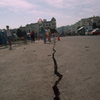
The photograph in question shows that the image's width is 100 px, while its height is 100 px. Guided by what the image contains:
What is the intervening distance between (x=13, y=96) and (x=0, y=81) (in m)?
1.51

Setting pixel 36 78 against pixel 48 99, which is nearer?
pixel 48 99

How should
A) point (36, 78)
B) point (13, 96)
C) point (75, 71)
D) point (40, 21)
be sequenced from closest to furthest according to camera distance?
point (13, 96), point (36, 78), point (75, 71), point (40, 21)

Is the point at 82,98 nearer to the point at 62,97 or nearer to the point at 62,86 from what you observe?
A: the point at 62,97

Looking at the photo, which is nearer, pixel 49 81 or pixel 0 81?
pixel 49 81

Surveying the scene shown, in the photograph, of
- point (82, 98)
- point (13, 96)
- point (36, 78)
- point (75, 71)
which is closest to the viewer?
point (82, 98)

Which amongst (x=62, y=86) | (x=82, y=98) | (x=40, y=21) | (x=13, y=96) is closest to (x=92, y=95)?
(x=82, y=98)

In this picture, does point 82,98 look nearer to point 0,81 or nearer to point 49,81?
point 49,81

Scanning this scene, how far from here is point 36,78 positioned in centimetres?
582

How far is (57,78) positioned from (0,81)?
4.65ft

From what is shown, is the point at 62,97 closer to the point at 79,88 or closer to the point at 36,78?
the point at 79,88

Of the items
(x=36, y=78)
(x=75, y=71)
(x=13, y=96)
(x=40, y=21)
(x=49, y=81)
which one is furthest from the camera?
(x=40, y=21)

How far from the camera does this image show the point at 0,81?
584 cm

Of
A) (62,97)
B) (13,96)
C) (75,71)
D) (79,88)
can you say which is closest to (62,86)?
(79,88)

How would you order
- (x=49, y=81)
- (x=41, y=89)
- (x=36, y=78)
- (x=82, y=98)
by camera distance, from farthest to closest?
(x=36, y=78) → (x=49, y=81) → (x=41, y=89) → (x=82, y=98)
